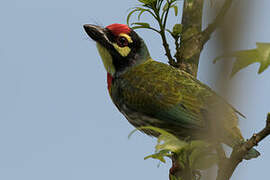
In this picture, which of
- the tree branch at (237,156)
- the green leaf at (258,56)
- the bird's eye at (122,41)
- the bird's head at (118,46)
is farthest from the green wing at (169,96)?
the green leaf at (258,56)

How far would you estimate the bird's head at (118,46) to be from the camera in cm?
569

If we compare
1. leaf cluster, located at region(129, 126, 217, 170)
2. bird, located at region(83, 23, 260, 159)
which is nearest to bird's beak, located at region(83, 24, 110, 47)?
bird, located at region(83, 23, 260, 159)

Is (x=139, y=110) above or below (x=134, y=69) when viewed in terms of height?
below

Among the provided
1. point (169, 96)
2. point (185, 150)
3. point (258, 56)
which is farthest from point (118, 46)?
point (258, 56)

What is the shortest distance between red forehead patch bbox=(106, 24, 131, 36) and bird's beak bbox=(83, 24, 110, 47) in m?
0.12

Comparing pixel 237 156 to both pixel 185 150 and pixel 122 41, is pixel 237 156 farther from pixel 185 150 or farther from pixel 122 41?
pixel 122 41

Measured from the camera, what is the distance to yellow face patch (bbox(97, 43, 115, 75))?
5.94 metres

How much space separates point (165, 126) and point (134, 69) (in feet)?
3.78

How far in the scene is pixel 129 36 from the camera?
5.82 meters

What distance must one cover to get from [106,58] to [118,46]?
12.8 inches

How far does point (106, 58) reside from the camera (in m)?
6.02

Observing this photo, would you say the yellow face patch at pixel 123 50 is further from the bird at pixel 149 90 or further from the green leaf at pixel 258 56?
the green leaf at pixel 258 56

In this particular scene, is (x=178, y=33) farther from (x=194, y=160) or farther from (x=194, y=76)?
(x=194, y=160)

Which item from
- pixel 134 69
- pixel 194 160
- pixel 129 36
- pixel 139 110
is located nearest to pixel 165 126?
pixel 139 110
